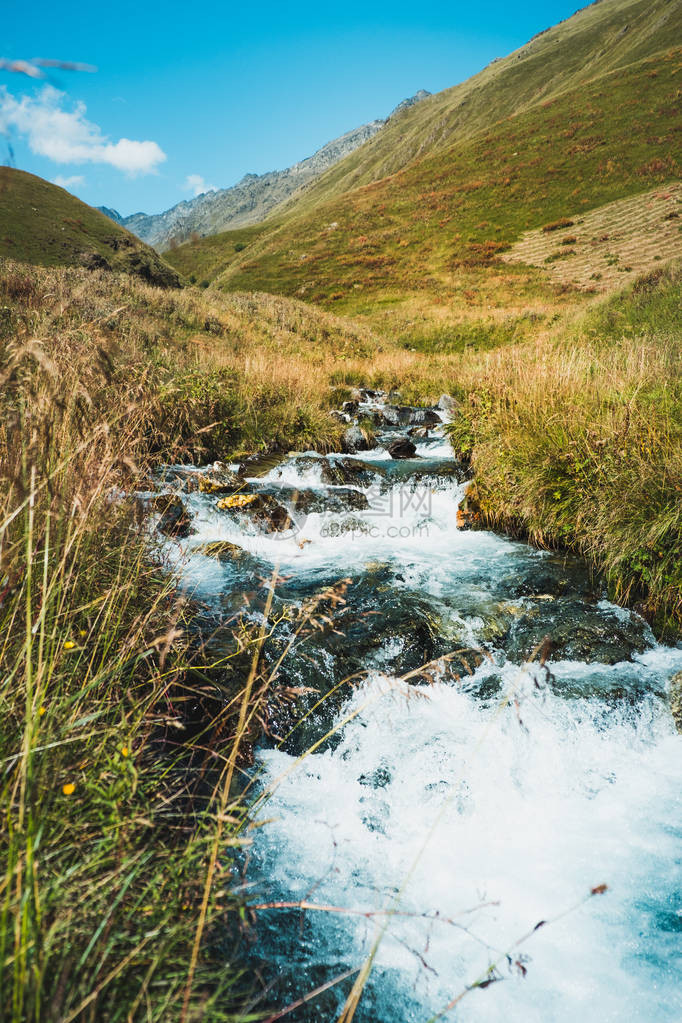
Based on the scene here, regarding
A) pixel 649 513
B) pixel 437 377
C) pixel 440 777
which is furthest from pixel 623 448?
pixel 437 377

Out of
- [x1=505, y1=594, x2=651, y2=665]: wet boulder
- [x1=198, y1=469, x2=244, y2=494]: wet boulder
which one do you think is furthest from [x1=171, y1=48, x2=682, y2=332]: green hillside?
[x1=505, y1=594, x2=651, y2=665]: wet boulder

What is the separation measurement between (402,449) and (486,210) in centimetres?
4380

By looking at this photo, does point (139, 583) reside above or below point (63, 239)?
below

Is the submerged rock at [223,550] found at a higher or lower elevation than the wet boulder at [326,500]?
lower

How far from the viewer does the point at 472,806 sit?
108 inches

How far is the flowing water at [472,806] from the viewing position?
1944 mm

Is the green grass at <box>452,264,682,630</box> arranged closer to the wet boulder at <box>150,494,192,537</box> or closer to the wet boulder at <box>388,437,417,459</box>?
the wet boulder at <box>388,437,417,459</box>

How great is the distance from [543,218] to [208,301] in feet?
107

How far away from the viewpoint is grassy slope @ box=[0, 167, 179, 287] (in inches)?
804

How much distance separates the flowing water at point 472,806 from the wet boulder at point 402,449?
4598 mm

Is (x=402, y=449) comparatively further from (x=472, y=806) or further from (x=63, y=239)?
(x=63, y=239)

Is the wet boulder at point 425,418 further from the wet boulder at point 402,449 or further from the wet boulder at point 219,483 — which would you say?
the wet boulder at point 219,483

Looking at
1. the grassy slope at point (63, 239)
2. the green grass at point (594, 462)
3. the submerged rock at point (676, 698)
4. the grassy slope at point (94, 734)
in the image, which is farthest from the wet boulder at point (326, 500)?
the grassy slope at point (63, 239)

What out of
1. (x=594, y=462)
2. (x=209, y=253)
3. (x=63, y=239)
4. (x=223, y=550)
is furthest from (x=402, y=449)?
(x=209, y=253)
